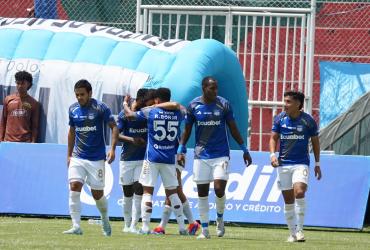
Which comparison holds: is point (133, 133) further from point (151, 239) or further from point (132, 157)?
point (151, 239)

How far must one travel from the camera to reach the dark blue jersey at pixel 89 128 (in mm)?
13500

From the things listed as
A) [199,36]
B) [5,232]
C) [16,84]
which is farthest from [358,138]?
→ [5,232]

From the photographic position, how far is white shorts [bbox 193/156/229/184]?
14.0 meters

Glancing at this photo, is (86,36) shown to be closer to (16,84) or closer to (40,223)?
(16,84)

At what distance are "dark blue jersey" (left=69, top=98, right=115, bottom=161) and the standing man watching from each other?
526 centimetres

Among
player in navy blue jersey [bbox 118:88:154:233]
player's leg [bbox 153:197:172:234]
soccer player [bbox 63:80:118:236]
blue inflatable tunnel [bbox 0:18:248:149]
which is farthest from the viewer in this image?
blue inflatable tunnel [bbox 0:18:248:149]

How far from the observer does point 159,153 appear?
1423cm

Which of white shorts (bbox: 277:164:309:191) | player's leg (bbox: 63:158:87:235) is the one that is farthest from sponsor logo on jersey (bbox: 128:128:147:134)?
white shorts (bbox: 277:164:309:191)

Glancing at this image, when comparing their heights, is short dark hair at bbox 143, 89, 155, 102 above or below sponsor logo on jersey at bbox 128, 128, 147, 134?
above

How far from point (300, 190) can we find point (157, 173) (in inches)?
71.7

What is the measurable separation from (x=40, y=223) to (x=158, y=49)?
537 centimetres

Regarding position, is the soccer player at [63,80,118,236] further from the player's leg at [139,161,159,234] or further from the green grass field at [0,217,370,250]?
the player's leg at [139,161,159,234]

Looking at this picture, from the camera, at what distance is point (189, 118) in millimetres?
14242

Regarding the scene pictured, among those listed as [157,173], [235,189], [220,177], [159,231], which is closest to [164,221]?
[159,231]
